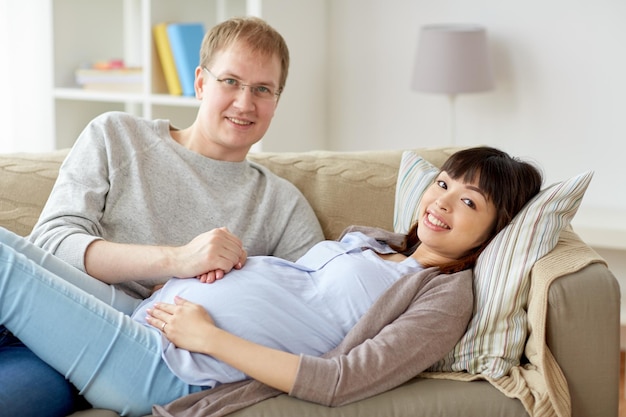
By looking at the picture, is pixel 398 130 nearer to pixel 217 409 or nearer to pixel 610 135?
pixel 610 135

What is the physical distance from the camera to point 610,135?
3.30m

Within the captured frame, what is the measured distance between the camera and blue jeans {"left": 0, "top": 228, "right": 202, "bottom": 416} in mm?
1637

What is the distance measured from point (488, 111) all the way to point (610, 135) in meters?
0.46

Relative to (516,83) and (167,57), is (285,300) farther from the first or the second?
(167,57)

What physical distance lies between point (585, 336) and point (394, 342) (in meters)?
0.37

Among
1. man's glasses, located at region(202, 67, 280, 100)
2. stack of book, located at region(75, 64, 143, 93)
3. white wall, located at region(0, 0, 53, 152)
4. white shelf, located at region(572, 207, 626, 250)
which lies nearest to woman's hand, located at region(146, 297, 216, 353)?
man's glasses, located at region(202, 67, 280, 100)

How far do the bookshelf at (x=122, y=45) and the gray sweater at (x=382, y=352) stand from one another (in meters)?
1.89

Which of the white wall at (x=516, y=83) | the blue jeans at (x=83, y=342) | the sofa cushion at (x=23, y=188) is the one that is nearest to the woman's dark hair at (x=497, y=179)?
the blue jeans at (x=83, y=342)

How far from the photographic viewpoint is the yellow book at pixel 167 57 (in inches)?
142

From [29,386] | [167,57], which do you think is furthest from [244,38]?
[167,57]

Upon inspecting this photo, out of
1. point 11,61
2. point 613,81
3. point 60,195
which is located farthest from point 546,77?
point 11,61

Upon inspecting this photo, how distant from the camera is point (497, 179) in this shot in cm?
185

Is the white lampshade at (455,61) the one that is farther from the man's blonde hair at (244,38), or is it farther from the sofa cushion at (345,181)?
the man's blonde hair at (244,38)

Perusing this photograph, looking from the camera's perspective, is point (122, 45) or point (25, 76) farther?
point (122, 45)
